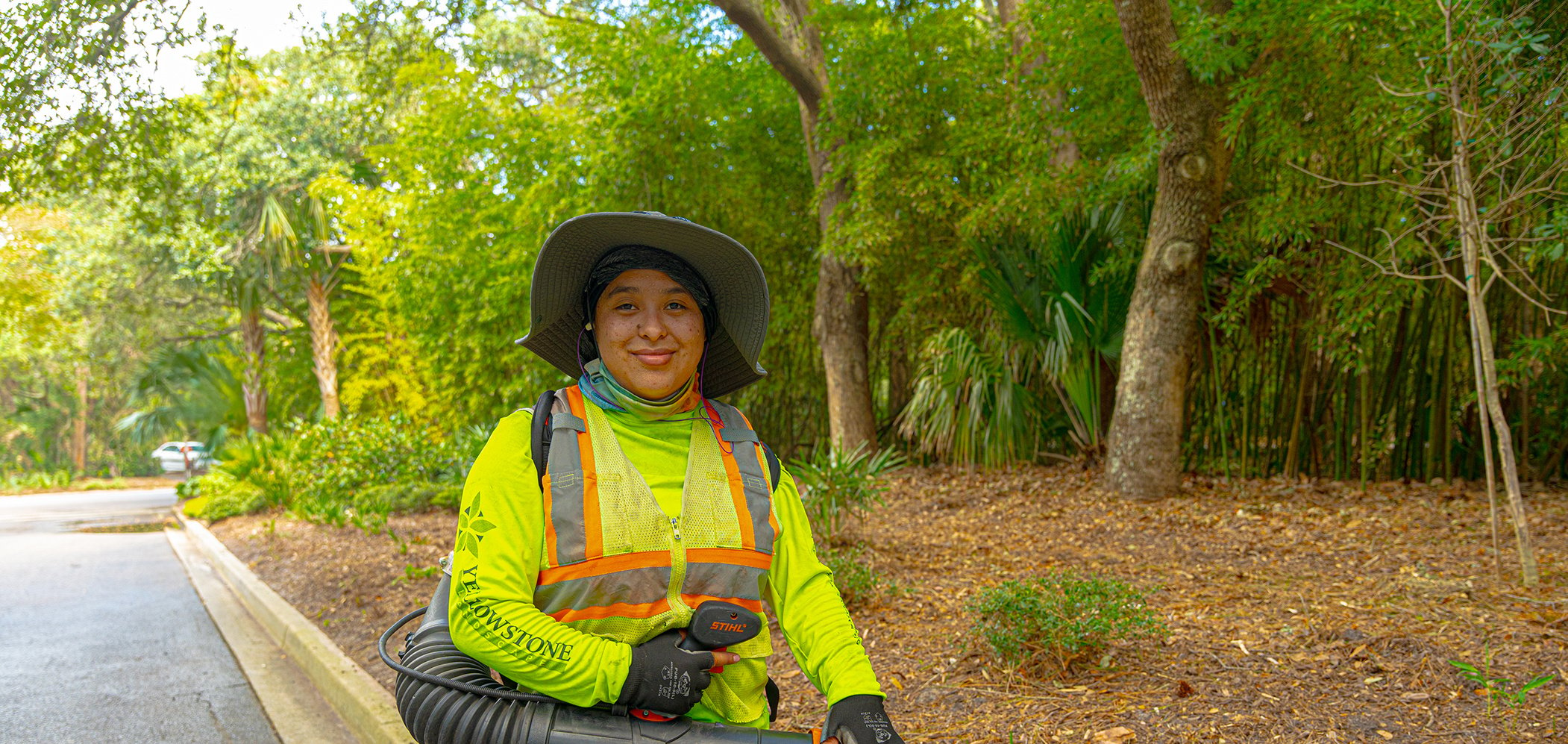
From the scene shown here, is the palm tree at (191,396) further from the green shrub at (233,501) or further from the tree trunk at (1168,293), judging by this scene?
the tree trunk at (1168,293)

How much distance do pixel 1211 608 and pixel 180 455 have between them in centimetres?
3950

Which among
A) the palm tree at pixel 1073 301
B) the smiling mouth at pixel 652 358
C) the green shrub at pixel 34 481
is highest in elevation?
the palm tree at pixel 1073 301

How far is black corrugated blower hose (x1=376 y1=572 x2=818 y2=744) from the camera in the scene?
1747 millimetres

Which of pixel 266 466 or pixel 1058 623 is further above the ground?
pixel 1058 623

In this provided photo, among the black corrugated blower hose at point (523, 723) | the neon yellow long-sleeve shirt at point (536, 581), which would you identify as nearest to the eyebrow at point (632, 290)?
the neon yellow long-sleeve shirt at point (536, 581)

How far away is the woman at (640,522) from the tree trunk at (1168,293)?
6.69m

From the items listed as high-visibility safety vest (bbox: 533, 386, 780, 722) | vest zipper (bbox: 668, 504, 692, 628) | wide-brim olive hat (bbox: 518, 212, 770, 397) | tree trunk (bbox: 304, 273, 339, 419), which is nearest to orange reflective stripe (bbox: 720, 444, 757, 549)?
high-visibility safety vest (bbox: 533, 386, 780, 722)

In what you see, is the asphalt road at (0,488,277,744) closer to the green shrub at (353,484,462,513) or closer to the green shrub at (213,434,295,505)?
the green shrub at (213,434,295,505)

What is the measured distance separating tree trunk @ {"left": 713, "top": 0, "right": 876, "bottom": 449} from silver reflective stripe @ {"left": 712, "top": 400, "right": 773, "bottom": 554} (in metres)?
7.81

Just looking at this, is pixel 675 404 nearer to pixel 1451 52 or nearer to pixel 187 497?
pixel 1451 52

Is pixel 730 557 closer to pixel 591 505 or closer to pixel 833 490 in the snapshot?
pixel 591 505

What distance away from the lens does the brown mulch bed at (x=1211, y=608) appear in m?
3.59

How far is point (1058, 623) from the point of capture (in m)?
4.04

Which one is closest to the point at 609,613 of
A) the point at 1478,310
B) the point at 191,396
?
the point at 1478,310
